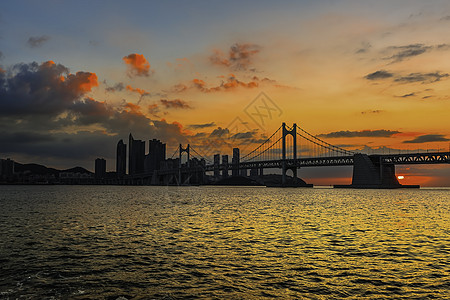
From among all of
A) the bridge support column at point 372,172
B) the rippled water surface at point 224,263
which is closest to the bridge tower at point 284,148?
the bridge support column at point 372,172

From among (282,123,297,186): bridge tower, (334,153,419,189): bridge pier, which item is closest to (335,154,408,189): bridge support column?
(334,153,419,189): bridge pier

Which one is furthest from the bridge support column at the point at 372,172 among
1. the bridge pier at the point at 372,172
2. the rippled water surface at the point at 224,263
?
the rippled water surface at the point at 224,263

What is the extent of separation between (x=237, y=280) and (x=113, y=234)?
13.9 meters

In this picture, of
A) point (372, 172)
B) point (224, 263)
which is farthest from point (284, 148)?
point (224, 263)

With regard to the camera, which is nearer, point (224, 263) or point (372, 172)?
point (224, 263)

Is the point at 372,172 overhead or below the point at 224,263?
overhead

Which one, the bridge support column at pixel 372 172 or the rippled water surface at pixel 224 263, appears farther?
the bridge support column at pixel 372 172

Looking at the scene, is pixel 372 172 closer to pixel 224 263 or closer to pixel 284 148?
pixel 284 148

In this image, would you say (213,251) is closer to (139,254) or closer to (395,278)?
(139,254)

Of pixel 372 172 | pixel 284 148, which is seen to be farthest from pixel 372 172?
pixel 284 148

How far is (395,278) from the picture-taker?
1347 cm

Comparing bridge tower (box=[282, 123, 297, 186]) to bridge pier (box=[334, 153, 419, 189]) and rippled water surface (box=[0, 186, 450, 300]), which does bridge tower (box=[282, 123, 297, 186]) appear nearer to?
bridge pier (box=[334, 153, 419, 189])

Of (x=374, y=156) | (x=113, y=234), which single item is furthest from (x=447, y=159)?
(x=113, y=234)

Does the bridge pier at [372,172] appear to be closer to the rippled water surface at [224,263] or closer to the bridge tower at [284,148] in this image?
the bridge tower at [284,148]
